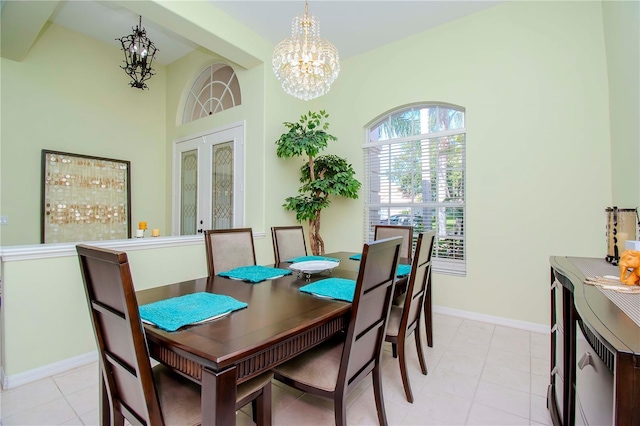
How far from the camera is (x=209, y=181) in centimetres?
436

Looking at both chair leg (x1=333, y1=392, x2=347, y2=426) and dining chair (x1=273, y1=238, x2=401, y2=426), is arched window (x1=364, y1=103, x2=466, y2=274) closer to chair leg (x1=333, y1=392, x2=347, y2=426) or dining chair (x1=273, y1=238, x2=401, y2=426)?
dining chair (x1=273, y1=238, x2=401, y2=426)

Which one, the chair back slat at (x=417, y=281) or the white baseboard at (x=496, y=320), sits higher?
the chair back slat at (x=417, y=281)

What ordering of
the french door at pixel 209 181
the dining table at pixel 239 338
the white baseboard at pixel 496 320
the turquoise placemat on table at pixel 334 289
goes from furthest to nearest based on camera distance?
1. the french door at pixel 209 181
2. the white baseboard at pixel 496 320
3. the turquoise placemat on table at pixel 334 289
4. the dining table at pixel 239 338

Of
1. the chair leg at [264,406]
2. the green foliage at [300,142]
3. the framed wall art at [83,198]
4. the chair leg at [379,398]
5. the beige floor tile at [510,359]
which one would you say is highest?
the green foliage at [300,142]

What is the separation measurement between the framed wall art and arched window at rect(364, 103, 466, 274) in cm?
364

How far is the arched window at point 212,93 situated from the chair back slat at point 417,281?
3277mm

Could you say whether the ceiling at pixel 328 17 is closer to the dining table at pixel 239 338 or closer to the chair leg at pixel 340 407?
the dining table at pixel 239 338

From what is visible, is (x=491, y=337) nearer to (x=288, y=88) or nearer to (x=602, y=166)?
(x=602, y=166)

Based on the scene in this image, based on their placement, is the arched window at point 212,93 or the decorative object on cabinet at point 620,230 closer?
the decorative object on cabinet at point 620,230

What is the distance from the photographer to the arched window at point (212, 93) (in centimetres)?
423

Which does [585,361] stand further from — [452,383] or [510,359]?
[510,359]

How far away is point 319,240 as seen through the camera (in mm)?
3961

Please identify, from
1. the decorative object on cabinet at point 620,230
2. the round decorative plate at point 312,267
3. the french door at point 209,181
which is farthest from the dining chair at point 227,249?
the decorative object on cabinet at point 620,230

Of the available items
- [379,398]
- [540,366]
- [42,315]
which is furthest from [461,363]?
[42,315]
